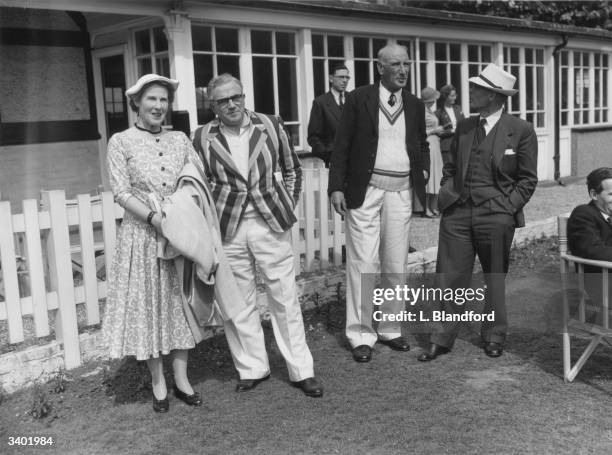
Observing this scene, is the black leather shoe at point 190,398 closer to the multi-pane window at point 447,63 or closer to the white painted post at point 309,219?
the white painted post at point 309,219

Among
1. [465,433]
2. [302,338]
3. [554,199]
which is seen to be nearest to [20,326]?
[302,338]

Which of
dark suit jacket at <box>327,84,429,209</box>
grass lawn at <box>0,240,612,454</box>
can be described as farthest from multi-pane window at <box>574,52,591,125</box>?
dark suit jacket at <box>327,84,429,209</box>

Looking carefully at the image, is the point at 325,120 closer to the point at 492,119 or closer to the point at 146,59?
the point at 492,119

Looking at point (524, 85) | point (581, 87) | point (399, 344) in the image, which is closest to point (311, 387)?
point (399, 344)

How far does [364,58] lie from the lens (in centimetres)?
1066

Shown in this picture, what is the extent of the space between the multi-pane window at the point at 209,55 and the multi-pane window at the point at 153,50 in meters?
0.37

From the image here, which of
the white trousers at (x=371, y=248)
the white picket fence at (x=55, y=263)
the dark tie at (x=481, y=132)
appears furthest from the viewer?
the white trousers at (x=371, y=248)

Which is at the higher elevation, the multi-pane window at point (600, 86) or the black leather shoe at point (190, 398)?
the multi-pane window at point (600, 86)

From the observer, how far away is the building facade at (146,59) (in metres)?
8.38

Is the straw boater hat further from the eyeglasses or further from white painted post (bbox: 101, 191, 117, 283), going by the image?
the eyeglasses

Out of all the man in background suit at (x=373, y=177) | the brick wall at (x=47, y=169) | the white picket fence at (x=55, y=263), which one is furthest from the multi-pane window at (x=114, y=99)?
the man in background suit at (x=373, y=177)

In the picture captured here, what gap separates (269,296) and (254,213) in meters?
0.53

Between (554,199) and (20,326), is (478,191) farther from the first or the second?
(554,199)

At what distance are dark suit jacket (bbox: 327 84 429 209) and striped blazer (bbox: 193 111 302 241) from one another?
67 cm
